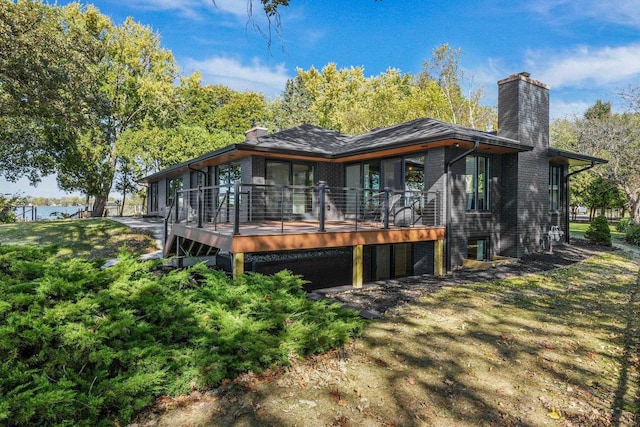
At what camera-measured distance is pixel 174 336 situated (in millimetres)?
3881

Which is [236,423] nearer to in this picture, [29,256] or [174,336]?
[174,336]

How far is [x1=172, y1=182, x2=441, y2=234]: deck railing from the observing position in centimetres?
1007

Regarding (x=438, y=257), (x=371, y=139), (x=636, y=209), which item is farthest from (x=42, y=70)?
(x=636, y=209)

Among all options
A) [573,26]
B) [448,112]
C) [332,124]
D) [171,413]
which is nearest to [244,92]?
[332,124]

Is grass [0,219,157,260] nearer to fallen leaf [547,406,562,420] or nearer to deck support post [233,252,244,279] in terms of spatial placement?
deck support post [233,252,244,279]

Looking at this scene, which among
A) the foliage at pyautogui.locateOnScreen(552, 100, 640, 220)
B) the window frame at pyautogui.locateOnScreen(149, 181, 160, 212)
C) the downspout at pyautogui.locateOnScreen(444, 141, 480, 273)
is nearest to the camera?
the downspout at pyautogui.locateOnScreen(444, 141, 480, 273)

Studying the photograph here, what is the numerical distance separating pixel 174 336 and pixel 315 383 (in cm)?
160

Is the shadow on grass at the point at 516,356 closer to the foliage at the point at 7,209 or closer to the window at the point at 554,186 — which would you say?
the window at the point at 554,186

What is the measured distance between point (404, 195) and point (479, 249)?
130 inches

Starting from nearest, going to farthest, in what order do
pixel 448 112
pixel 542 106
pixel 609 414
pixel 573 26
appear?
1. pixel 609 414
2. pixel 542 106
3. pixel 573 26
4. pixel 448 112

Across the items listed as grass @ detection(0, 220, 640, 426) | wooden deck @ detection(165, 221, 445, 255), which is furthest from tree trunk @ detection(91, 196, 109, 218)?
grass @ detection(0, 220, 640, 426)

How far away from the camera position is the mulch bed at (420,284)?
666 centimetres

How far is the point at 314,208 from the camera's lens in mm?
12812

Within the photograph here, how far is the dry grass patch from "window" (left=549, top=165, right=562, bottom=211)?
911cm
